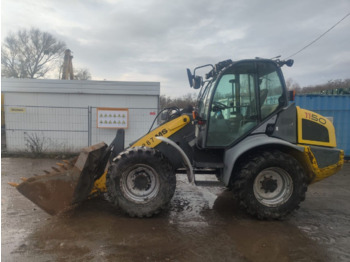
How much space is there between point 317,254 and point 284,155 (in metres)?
1.46

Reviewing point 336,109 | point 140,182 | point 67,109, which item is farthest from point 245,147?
point 67,109

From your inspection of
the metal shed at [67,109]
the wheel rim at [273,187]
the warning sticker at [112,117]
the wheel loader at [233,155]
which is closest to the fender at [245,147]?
the wheel loader at [233,155]

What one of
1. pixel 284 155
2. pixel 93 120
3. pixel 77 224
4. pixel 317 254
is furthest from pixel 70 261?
pixel 93 120

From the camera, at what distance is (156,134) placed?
471 cm

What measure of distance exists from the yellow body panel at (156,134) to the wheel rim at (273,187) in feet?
5.15

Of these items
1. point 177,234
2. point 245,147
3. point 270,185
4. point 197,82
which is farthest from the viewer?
point 197,82

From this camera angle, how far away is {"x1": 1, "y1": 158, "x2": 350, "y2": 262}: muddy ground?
3238 millimetres

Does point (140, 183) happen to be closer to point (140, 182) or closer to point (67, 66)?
point (140, 182)

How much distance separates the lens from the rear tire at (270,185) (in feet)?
13.7

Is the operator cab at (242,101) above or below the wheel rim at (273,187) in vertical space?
above

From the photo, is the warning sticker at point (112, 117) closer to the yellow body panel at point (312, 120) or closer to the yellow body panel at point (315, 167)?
the yellow body panel at point (312, 120)

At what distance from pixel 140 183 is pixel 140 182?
0.05 feet

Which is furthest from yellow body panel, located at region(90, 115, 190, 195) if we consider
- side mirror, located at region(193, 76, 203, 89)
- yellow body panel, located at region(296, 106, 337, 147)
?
yellow body panel, located at region(296, 106, 337, 147)

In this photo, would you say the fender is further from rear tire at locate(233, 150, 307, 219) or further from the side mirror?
the side mirror
